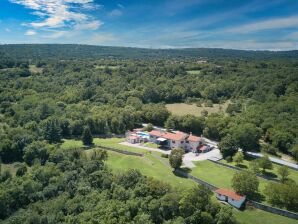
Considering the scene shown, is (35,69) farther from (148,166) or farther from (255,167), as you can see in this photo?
(255,167)

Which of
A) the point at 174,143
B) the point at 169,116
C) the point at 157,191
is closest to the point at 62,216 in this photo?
Answer: the point at 157,191

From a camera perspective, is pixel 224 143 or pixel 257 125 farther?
pixel 257 125

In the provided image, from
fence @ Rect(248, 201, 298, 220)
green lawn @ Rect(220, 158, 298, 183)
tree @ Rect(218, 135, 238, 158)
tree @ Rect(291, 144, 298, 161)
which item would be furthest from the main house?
fence @ Rect(248, 201, 298, 220)

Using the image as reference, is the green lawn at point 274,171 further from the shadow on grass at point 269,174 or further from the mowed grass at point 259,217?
the mowed grass at point 259,217

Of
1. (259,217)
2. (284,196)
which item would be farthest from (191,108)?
(259,217)

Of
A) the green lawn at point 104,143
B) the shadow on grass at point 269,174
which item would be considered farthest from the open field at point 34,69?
the shadow on grass at point 269,174

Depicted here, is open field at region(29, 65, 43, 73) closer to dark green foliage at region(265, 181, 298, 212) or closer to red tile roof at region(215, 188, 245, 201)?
red tile roof at region(215, 188, 245, 201)

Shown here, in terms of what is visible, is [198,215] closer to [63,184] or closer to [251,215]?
[251,215]
